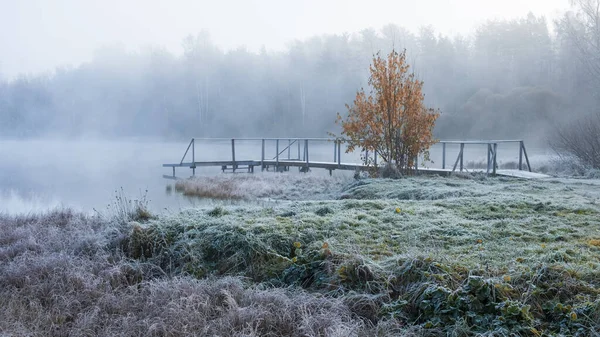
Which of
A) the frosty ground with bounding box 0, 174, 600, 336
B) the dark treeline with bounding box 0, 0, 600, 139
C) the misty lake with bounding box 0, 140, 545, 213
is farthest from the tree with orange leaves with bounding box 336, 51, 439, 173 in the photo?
the dark treeline with bounding box 0, 0, 600, 139

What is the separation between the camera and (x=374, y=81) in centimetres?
1049

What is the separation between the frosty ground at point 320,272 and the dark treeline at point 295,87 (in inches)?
1124

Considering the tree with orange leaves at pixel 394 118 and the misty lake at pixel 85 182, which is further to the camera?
the misty lake at pixel 85 182

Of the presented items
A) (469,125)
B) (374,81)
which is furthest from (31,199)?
(469,125)

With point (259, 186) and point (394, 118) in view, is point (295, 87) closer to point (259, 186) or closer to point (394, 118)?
point (259, 186)

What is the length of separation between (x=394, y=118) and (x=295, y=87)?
118 ft

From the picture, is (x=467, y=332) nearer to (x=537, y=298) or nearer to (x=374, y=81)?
(x=537, y=298)

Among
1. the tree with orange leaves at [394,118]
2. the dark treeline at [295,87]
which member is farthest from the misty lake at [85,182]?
the dark treeline at [295,87]

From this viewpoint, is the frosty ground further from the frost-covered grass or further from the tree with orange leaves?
the frost-covered grass

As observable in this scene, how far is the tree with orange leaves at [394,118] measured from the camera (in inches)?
403

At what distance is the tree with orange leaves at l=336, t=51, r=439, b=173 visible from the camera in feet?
33.6

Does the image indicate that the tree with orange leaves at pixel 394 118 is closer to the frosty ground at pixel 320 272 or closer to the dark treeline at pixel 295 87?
the frosty ground at pixel 320 272

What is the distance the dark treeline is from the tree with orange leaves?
22963 millimetres

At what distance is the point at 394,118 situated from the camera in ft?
33.8
